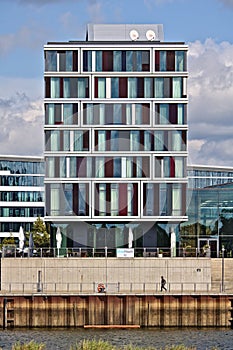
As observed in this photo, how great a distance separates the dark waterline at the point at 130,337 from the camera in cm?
7275

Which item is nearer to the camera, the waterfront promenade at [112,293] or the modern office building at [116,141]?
the waterfront promenade at [112,293]

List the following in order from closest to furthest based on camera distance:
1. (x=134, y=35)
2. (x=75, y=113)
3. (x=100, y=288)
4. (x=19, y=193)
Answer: (x=100, y=288) → (x=75, y=113) → (x=134, y=35) → (x=19, y=193)

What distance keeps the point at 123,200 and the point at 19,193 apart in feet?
296

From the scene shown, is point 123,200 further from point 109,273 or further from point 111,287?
point 111,287

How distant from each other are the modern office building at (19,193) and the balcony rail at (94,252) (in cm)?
8501

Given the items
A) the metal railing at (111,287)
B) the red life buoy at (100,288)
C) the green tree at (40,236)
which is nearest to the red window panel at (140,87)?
the metal railing at (111,287)

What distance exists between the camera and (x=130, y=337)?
257 ft

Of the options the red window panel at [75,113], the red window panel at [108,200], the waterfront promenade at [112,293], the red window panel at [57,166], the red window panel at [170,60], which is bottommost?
the waterfront promenade at [112,293]

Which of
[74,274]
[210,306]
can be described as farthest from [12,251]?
[210,306]

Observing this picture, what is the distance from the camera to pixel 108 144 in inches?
4126

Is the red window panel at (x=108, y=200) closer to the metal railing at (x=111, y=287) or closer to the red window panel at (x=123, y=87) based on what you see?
the red window panel at (x=123, y=87)

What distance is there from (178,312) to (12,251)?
19293 millimetres

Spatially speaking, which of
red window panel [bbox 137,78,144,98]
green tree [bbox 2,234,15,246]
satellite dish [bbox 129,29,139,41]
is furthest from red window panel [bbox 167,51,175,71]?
green tree [bbox 2,234,15,246]

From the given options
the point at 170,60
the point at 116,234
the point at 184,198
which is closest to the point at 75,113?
the point at 170,60
